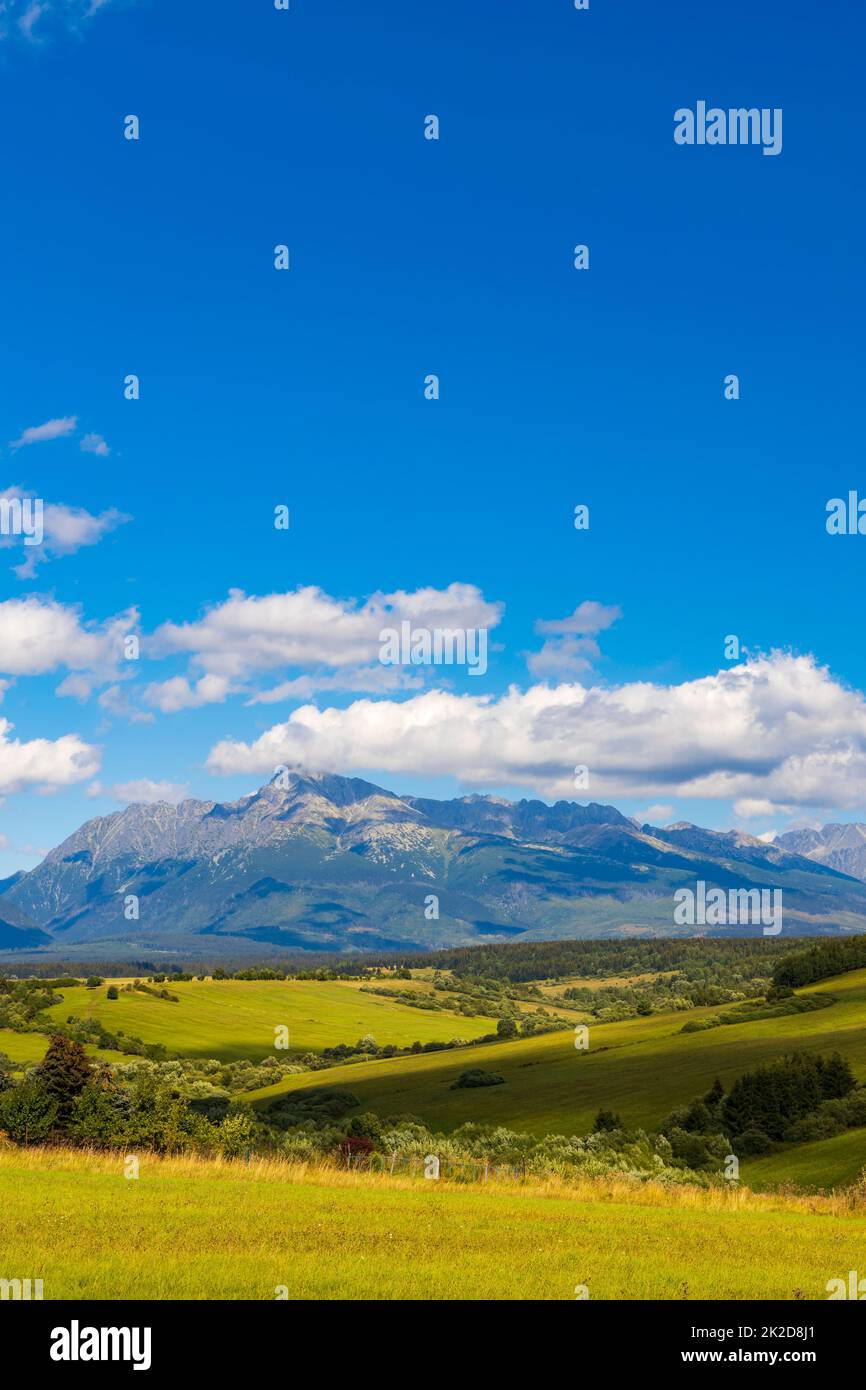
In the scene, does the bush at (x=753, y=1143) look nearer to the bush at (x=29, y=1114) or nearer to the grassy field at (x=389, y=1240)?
the grassy field at (x=389, y=1240)

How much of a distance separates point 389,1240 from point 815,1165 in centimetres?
3076

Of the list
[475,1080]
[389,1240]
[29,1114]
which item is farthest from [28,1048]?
[389,1240]

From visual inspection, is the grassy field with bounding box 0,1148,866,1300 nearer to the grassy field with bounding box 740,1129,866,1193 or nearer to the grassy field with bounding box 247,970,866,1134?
the grassy field with bounding box 740,1129,866,1193

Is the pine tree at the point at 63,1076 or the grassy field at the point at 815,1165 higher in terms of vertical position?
the pine tree at the point at 63,1076

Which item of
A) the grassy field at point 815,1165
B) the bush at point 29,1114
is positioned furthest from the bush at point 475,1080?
the bush at point 29,1114

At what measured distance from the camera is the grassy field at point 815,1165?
41469 millimetres

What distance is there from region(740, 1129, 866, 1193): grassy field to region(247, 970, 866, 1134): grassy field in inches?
572

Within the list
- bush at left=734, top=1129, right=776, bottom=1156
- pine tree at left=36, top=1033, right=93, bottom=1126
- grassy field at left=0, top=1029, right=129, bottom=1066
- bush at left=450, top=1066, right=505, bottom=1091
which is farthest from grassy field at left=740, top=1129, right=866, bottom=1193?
grassy field at left=0, top=1029, right=129, bottom=1066

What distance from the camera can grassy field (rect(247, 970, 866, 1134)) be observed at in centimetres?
6962

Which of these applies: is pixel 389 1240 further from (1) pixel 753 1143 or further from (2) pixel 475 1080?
(2) pixel 475 1080

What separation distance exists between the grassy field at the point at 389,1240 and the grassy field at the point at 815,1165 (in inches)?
408

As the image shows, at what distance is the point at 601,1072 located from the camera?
87500 millimetres
